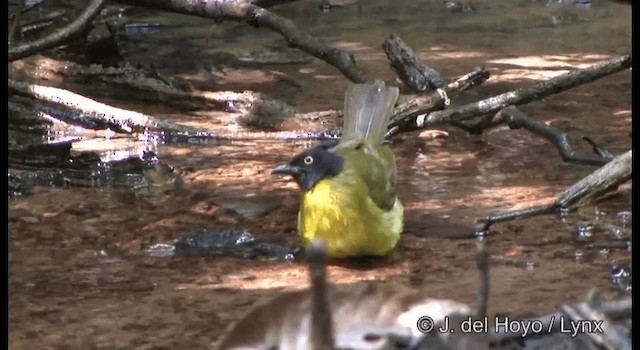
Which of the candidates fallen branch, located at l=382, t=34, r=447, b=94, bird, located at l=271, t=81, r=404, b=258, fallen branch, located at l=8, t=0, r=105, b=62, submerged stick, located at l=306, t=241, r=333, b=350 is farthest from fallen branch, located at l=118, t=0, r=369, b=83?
submerged stick, located at l=306, t=241, r=333, b=350

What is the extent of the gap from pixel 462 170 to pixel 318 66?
3.07 m

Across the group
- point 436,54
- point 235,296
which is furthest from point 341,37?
point 235,296

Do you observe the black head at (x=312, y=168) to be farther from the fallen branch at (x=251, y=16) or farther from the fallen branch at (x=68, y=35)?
the fallen branch at (x=68, y=35)

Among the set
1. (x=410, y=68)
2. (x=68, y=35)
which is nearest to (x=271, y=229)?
(x=68, y=35)

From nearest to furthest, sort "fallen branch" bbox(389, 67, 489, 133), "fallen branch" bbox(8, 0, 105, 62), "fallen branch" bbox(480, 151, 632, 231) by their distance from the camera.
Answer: "fallen branch" bbox(480, 151, 632, 231), "fallen branch" bbox(389, 67, 489, 133), "fallen branch" bbox(8, 0, 105, 62)

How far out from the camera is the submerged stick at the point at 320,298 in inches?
50.4

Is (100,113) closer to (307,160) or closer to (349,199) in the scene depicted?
Answer: (307,160)

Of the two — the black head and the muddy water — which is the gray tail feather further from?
the black head

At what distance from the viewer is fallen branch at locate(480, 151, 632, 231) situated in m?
4.23

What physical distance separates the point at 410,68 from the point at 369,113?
1148mm

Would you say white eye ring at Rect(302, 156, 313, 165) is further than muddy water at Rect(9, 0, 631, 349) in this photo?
Yes

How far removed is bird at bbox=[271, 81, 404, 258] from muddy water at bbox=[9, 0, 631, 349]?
0.32ft

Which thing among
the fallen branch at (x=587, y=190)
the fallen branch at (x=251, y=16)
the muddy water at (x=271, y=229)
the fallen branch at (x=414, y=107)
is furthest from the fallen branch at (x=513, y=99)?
the fallen branch at (x=587, y=190)
